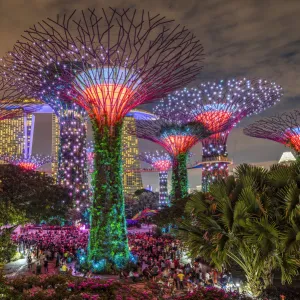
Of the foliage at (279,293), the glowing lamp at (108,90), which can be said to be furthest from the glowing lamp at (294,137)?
the foliage at (279,293)

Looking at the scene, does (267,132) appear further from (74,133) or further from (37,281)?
(37,281)

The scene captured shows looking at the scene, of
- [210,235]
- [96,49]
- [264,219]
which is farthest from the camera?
[96,49]

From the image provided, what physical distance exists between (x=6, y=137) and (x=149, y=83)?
116m

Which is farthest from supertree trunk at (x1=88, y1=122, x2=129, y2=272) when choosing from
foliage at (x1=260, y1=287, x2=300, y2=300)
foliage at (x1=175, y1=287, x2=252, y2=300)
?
foliage at (x1=175, y1=287, x2=252, y2=300)

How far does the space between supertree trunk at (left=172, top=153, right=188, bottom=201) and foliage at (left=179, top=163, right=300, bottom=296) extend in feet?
67.7

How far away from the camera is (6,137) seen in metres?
122

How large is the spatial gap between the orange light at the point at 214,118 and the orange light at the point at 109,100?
18.6 meters

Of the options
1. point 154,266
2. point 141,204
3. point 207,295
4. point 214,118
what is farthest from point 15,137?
point 207,295

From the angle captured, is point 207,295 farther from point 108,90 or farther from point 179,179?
point 179,179

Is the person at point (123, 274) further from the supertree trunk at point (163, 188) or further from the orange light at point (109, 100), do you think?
the supertree trunk at point (163, 188)

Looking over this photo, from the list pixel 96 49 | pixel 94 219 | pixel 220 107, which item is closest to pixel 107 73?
pixel 96 49

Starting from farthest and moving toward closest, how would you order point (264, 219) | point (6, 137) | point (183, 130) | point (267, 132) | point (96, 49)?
point (6, 137) < point (267, 132) < point (183, 130) < point (96, 49) < point (264, 219)

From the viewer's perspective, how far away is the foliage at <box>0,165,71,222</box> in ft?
81.8

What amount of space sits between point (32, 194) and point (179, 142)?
12.9 m
